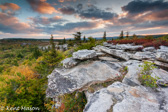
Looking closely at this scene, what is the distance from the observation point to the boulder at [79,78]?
5.95 metres

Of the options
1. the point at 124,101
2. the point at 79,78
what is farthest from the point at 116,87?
the point at 79,78

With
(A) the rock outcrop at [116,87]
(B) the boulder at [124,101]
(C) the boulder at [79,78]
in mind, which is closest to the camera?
(B) the boulder at [124,101]

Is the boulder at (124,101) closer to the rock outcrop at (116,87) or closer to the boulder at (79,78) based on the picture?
the rock outcrop at (116,87)

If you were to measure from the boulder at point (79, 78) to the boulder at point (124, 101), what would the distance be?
2.16m

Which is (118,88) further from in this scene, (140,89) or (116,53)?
(116,53)

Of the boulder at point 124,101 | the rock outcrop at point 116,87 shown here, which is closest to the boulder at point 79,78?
the rock outcrop at point 116,87

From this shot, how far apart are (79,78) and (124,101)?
3795mm

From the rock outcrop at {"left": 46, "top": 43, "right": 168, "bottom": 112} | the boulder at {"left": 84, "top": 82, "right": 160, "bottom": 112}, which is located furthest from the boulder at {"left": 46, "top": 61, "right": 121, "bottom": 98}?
Answer: the boulder at {"left": 84, "top": 82, "right": 160, "bottom": 112}

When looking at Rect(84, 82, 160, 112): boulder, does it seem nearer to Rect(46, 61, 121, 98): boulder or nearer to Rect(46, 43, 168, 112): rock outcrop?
Rect(46, 43, 168, 112): rock outcrop

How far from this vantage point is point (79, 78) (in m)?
6.23

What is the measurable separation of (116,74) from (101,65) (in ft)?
5.68

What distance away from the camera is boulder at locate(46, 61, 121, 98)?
595cm

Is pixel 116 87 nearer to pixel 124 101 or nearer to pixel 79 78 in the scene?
pixel 124 101

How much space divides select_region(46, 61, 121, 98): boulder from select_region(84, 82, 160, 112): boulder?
216 centimetres
